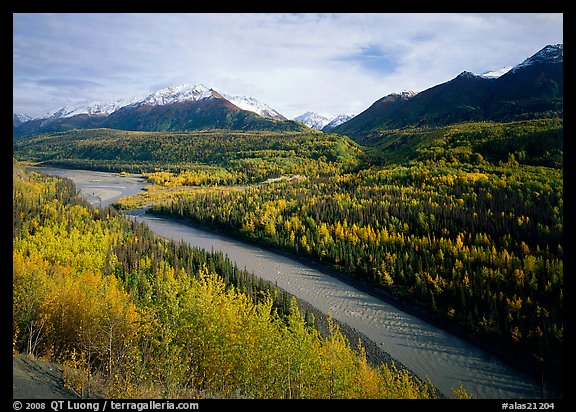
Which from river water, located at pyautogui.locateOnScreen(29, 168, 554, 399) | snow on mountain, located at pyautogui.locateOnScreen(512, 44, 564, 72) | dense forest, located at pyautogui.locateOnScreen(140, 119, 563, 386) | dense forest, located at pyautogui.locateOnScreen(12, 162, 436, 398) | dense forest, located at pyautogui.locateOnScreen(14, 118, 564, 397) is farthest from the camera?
snow on mountain, located at pyautogui.locateOnScreen(512, 44, 564, 72)

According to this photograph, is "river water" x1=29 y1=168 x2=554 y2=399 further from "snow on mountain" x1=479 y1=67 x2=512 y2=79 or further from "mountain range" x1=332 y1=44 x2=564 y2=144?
"snow on mountain" x1=479 y1=67 x2=512 y2=79

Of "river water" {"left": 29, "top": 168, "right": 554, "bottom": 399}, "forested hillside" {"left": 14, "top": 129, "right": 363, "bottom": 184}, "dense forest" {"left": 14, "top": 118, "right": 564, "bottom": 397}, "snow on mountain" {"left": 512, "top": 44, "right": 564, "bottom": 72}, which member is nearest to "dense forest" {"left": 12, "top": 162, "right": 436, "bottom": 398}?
"dense forest" {"left": 14, "top": 118, "right": 564, "bottom": 397}

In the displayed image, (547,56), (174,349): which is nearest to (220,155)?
(174,349)

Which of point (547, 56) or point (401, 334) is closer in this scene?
point (401, 334)

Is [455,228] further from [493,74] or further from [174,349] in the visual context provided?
[493,74]

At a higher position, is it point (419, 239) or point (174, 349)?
point (419, 239)

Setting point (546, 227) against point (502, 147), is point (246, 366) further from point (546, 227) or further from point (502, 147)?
point (502, 147)
